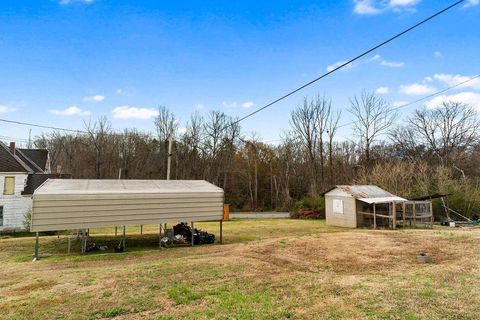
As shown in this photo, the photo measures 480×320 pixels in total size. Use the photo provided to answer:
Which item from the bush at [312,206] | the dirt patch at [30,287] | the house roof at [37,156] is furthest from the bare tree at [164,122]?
the dirt patch at [30,287]

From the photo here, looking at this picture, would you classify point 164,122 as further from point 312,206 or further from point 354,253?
point 354,253

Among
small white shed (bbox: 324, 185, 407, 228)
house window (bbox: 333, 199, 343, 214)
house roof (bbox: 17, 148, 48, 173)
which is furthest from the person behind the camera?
house roof (bbox: 17, 148, 48, 173)

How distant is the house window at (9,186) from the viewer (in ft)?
78.3

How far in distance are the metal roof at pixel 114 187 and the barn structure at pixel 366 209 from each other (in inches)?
457

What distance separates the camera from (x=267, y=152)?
45.4 meters

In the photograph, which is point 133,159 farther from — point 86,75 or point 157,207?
point 157,207

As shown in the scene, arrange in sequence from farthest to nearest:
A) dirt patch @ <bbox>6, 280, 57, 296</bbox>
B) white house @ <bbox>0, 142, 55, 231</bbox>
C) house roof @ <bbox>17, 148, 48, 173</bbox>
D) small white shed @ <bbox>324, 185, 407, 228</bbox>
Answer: house roof @ <bbox>17, 148, 48, 173</bbox> → white house @ <bbox>0, 142, 55, 231</bbox> → small white shed @ <bbox>324, 185, 407, 228</bbox> → dirt patch @ <bbox>6, 280, 57, 296</bbox>

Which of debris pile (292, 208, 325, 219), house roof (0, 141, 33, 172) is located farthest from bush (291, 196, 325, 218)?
house roof (0, 141, 33, 172)

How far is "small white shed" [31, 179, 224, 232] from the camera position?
1218 cm

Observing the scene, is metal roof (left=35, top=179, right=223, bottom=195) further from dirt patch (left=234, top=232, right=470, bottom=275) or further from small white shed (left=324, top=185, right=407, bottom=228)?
small white shed (left=324, top=185, right=407, bottom=228)

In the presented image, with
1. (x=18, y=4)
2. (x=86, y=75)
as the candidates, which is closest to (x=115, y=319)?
(x=18, y=4)

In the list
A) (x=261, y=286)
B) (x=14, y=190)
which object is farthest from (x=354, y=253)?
(x=14, y=190)

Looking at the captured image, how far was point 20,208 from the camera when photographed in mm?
24125

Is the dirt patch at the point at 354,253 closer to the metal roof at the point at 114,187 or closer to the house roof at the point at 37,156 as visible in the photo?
Result: the metal roof at the point at 114,187
